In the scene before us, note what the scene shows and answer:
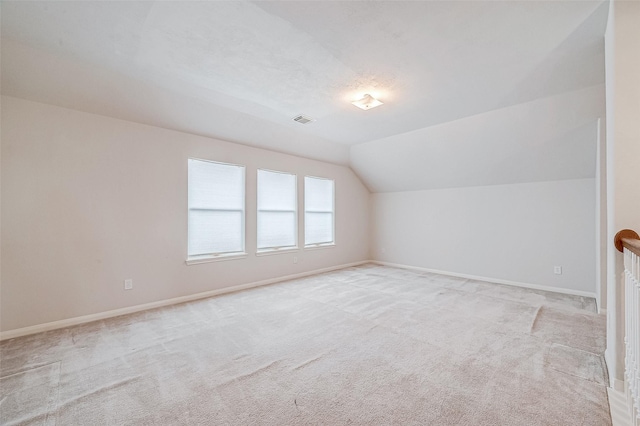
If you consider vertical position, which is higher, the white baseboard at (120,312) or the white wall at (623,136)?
the white wall at (623,136)

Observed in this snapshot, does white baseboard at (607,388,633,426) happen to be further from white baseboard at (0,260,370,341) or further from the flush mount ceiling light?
white baseboard at (0,260,370,341)

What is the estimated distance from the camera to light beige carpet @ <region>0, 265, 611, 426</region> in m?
1.63

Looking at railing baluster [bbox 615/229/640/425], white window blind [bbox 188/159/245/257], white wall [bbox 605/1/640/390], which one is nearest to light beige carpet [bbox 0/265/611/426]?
railing baluster [bbox 615/229/640/425]

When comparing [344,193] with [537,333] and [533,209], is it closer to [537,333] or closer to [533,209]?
[533,209]

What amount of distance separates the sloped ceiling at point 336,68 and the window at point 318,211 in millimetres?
1494

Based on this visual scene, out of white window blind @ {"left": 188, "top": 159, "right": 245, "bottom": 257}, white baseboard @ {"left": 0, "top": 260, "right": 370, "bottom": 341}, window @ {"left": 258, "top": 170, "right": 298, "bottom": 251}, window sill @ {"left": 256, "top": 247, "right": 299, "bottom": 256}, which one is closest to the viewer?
white baseboard @ {"left": 0, "top": 260, "right": 370, "bottom": 341}

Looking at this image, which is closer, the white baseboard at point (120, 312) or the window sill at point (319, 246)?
the white baseboard at point (120, 312)

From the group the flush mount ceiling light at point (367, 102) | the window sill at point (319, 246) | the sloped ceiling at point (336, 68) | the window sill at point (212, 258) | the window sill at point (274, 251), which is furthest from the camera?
the window sill at point (319, 246)

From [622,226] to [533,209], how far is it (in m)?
3.19

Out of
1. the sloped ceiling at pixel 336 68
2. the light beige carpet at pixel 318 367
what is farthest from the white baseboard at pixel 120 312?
the sloped ceiling at pixel 336 68

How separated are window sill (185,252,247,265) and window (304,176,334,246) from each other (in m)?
1.55

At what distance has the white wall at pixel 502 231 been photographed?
4.06 meters

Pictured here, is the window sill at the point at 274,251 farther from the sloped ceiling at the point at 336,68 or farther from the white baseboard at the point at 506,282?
the white baseboard at the point at 506,282

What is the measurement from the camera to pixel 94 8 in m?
1.89
